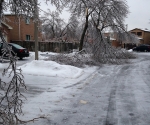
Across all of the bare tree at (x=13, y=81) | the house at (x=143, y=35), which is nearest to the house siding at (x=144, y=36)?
the house at (x=143, y=35)

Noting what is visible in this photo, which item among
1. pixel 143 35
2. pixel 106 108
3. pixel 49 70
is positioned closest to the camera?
pixel 106 108

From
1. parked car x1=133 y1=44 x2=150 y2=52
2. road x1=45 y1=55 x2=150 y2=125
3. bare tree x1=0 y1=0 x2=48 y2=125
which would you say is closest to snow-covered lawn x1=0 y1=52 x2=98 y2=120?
road x1=45 y1=55 x2=150 y2=125

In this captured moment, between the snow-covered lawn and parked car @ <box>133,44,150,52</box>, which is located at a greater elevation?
parked car @ <box>133,44,150,52</box>

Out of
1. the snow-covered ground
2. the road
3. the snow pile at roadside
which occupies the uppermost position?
the snow pile at roadside

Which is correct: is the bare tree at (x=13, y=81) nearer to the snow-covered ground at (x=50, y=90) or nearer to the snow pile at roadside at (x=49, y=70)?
the snow-covered ground at (x=50, y=90)

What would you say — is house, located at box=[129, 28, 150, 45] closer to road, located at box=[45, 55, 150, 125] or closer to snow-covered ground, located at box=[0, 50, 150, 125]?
snow-covered ground, located at box=[0, 50, 150, 125]

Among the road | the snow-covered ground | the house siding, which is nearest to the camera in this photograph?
the road

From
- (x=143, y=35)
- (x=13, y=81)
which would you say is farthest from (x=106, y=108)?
(x=143, y=35)

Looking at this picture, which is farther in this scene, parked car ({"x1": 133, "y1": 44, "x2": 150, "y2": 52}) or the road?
parked car ({"x1": 133, "y1": 44, "x2": 150, "y2": 52})

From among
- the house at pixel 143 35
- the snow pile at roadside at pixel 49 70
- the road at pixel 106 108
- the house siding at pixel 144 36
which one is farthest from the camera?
the house siding at pixel 144 36

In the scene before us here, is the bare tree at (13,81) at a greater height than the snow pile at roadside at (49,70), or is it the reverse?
the bare tree at (13,81)

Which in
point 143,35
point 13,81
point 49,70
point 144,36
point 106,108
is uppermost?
point 143,35

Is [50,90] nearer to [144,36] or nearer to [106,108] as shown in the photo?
[106,108]

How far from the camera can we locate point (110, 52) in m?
16.6
